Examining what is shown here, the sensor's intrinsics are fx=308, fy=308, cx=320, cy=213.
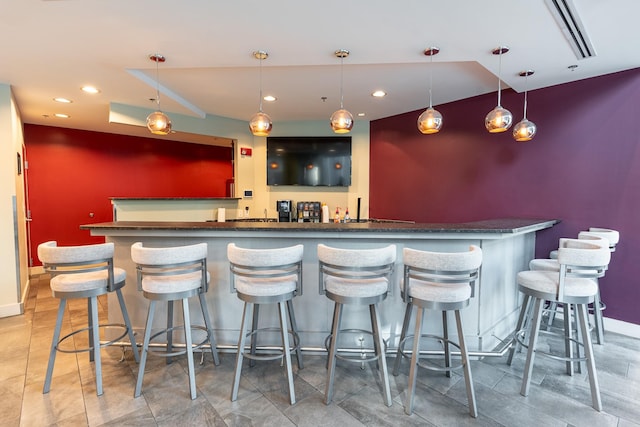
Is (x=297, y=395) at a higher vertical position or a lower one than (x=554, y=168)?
lower

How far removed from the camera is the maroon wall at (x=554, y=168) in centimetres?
304

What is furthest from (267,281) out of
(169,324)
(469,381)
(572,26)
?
(572,26)

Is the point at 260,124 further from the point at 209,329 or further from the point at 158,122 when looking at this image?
the point at 209,329

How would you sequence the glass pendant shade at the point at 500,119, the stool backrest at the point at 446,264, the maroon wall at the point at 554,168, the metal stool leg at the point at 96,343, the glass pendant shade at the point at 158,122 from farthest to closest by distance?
the maroon wall at the point at 554,168
the glass pendant shade at the point at 158,122
the glass pendant shade at the point at 500,119
the metal stool leg at the point at 96,343
the stool backrest at the point at 446,264

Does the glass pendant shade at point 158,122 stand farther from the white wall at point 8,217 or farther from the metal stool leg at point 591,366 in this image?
the metal stool leg at point 591,366

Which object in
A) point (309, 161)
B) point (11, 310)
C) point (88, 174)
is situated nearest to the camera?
point (11, 310)

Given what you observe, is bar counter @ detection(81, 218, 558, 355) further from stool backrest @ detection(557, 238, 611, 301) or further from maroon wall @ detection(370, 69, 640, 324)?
maroon wall @ detection(370, 69, 640, 324)

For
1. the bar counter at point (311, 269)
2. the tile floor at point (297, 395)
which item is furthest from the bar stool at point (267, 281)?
the bar counter at point (311, 269)

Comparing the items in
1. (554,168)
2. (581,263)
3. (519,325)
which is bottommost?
(519,325)

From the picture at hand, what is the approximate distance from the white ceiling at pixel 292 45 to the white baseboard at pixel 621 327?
2490 mm

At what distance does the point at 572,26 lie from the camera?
2170mm

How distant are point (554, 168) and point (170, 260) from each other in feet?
13.0

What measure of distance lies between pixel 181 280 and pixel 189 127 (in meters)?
3.47

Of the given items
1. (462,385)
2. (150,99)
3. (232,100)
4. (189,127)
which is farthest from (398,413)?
(189,127)
